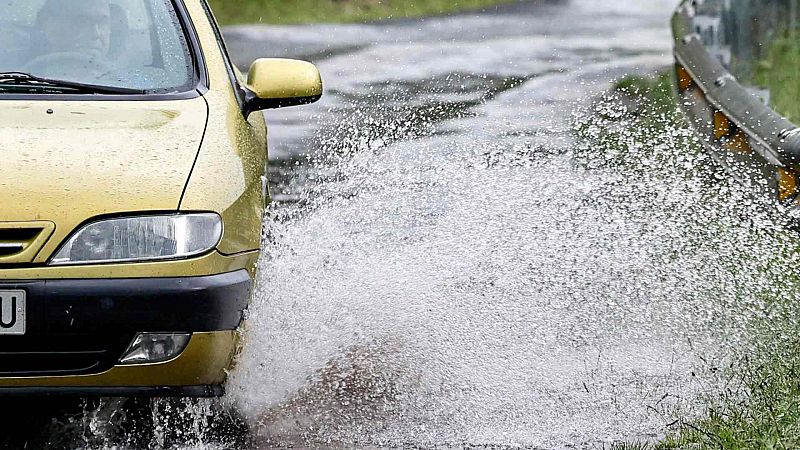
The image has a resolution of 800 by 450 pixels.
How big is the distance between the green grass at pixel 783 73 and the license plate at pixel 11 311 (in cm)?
841

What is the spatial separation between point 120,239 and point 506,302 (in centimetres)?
212

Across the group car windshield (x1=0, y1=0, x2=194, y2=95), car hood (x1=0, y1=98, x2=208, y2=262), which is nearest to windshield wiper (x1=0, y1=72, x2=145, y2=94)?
car windshield (x1=0, y1=0, x2=194, y2=95)

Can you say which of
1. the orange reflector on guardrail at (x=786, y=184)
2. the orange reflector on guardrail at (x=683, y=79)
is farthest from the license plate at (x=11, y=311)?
the orange reflector on guardrail at (x=683, y=79)

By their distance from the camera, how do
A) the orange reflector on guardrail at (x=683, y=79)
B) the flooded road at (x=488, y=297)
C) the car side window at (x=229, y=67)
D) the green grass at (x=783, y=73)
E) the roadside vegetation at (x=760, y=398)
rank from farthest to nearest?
the green grass at (x=783, y=73)
the orange reflector on guardrail at (x=683, y=79)
the car side window at (x=229, y=67)
the flooded road at (x=488, y=297)
the roadside vegetation at (x=760, y=398)

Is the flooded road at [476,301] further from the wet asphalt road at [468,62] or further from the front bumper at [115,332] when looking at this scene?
the wet asphalt road at [468,62]

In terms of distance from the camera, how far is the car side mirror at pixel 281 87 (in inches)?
195

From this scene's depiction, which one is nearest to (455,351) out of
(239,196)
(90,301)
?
(239,196)

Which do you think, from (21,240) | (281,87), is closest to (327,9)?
(281,87)

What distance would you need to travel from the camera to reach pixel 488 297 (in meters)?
5.51

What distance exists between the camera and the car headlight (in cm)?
376

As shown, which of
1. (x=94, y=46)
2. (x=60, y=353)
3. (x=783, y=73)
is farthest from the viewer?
(x=783, y=73)

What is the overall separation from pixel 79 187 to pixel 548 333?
2177 mm

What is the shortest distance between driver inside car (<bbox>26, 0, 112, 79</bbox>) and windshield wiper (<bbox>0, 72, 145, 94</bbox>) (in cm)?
8

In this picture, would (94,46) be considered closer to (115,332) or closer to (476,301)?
(115,332)
